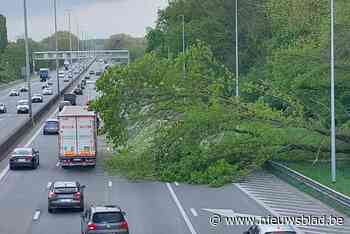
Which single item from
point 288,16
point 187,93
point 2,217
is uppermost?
point 288,16

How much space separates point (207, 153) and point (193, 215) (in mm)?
7447

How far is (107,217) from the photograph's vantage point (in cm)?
2445

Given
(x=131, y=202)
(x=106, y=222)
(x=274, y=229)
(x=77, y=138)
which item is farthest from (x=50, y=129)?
(x=274, y=229)

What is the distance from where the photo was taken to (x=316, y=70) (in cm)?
4172

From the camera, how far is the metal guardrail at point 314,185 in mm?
30125

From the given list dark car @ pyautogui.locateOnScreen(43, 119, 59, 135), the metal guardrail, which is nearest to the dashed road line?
the metal guardrail

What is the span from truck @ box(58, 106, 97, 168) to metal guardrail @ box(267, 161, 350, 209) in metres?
8.81

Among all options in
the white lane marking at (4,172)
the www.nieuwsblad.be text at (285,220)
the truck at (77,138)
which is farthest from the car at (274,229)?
the white lane marking at (4,172)

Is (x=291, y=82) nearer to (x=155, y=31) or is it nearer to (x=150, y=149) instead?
(x=150, y=149)

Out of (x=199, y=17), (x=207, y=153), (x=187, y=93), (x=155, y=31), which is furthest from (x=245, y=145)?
(x=155, y=31)

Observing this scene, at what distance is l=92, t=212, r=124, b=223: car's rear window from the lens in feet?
80.0

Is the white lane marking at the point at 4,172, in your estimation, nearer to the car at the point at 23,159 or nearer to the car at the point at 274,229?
the car at the point at 23,159

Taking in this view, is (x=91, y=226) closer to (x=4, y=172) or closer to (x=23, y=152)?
(x=4, y=172)

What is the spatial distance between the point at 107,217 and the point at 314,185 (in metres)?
11.8
